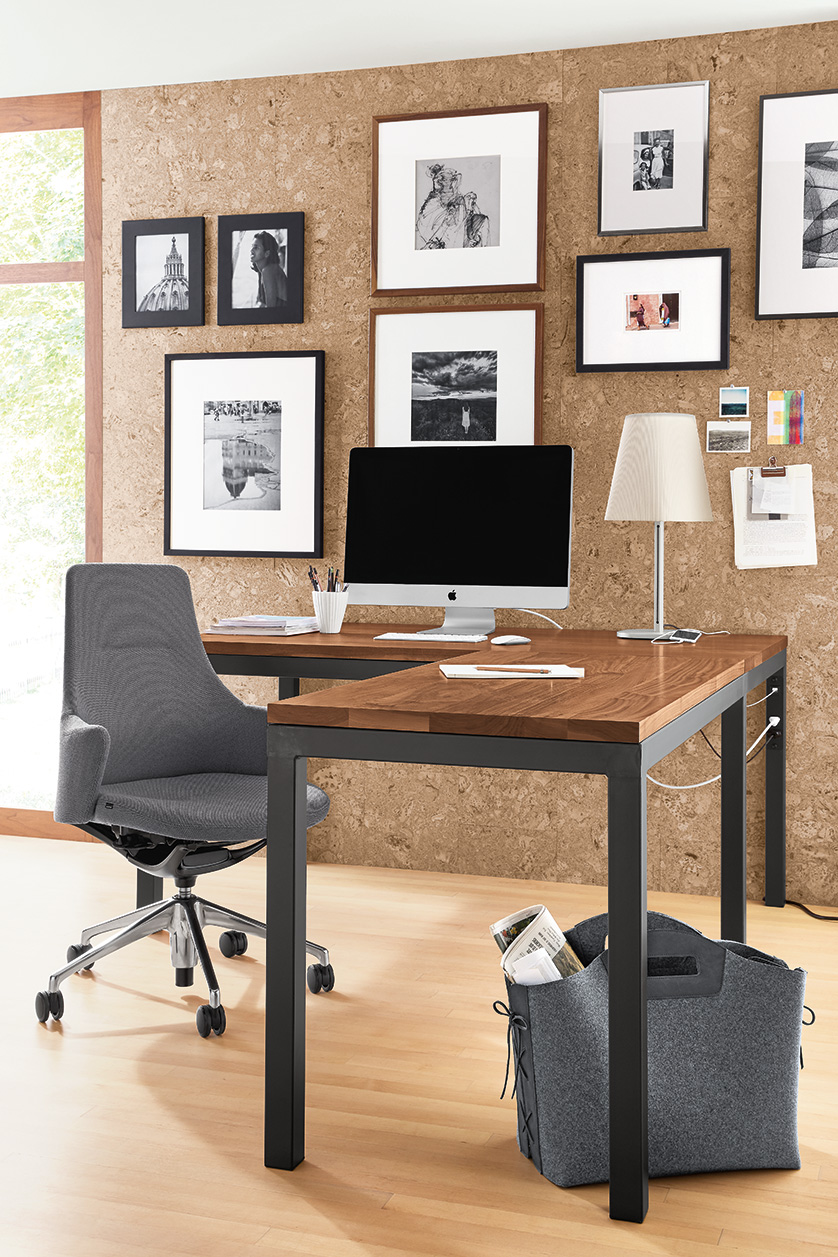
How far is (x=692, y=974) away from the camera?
6.07 ft

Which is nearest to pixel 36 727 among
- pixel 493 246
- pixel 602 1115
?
pixel 493 246

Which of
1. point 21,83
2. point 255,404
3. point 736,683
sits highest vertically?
point 21,83

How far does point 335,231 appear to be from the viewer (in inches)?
148

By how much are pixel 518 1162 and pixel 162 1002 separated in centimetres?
98

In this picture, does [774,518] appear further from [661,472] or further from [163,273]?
[163,273]

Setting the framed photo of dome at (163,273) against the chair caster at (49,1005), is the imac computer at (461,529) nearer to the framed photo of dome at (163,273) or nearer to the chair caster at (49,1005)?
the framed photo of dome at (163,273)

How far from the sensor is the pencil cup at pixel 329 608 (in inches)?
128

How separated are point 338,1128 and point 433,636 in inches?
53.6

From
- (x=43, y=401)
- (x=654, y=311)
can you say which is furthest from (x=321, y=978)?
(x=43, y=401)

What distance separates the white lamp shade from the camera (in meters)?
3.10

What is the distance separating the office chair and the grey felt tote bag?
81cm

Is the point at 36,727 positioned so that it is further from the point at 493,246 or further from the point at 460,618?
the point at 493,246

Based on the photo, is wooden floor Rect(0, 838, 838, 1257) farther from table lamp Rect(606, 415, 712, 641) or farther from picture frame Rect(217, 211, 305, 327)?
picture frame Rect(217, 211, 305, 327)

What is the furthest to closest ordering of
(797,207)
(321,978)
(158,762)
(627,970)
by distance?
(797,207), (158,762), (321,978), (627,970)
